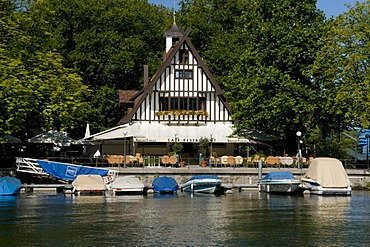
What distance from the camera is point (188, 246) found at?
27.3 metres

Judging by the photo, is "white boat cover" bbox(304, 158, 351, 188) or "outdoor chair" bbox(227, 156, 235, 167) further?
"outdoor chair" bbox(227, 156, 235, 167)

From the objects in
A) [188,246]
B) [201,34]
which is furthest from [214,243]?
Answer: [201,34]

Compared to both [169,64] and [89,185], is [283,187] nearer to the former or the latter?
[89,185]

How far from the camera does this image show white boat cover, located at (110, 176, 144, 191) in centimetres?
4769

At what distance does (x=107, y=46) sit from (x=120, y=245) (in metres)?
43.1

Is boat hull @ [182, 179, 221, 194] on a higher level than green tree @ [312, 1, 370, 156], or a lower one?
lower

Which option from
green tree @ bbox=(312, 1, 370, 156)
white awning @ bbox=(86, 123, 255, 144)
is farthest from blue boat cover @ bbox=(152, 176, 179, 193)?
green tree @ bbox=(312, 1, 370, 156)

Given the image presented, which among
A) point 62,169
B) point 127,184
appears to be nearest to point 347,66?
point 127,184

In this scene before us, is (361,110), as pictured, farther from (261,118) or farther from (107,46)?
(107,46)

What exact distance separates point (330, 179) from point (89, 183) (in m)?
A: 15.2

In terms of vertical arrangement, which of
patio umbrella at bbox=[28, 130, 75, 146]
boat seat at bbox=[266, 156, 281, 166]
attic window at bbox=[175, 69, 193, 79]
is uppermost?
attic window at bbox=[175, 69, 193, 79]

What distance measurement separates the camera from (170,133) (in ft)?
197

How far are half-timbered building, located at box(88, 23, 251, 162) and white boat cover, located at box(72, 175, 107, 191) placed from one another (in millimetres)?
11928

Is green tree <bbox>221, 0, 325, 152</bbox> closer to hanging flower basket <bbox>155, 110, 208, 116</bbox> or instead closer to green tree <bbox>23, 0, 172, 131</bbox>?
hanging flower basket <bbox>155, 110, 208, 116</bbox>
